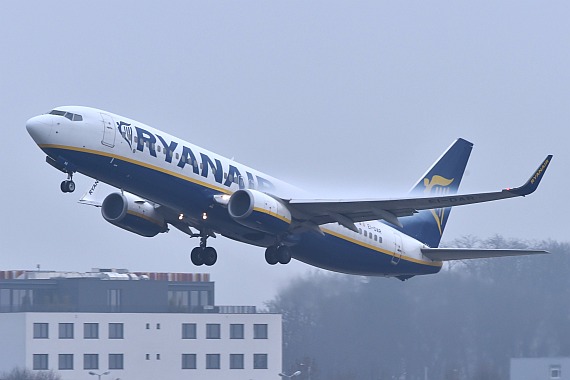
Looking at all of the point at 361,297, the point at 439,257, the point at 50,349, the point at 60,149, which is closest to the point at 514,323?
the point at 361,297

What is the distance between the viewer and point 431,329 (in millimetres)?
66812

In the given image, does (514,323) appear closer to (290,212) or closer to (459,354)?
(459,354)

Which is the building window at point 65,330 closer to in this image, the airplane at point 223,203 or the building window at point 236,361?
the building window at point 236,361

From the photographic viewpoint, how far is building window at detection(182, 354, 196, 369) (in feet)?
229

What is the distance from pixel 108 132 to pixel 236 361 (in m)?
31.3

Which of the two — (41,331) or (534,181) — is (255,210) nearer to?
(534,181)

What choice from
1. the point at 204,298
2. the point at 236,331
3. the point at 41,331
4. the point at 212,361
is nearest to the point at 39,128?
the point at 41,331

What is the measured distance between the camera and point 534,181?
40.2m

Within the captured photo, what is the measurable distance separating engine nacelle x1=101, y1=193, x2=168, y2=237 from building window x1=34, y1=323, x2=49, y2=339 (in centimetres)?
2346

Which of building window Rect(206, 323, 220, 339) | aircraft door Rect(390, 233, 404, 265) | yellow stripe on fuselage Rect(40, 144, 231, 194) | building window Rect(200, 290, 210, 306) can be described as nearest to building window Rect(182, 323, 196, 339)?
building window Rect(206, 323, 220, 339)

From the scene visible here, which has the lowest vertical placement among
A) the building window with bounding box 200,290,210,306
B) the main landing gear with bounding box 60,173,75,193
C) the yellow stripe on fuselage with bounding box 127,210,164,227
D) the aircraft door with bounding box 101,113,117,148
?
the building window with bounding box 200,290,210,306

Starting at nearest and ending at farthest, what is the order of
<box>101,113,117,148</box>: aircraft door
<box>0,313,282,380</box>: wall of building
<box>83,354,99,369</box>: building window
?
<box>101,113,117,148</box>: aircraft door, <box>0,313,282,380</box>: wall of building, <box>83,354,99,369</box>: building window

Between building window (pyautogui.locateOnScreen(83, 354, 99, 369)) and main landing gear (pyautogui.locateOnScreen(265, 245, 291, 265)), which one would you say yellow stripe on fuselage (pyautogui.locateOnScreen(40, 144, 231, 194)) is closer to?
main landing gear (pyautogui.locateOnScreen(265, 245, 291, 265))

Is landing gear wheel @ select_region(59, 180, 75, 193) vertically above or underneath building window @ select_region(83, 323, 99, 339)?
above
